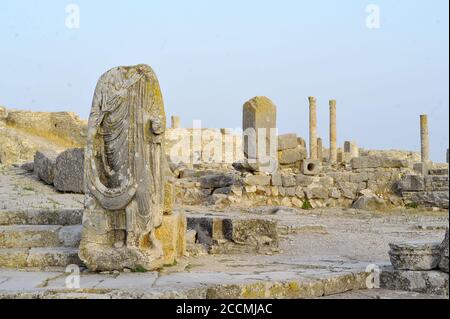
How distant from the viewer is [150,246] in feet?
18.2

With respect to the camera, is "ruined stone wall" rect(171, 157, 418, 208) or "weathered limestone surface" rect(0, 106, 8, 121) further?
"weathered limestone surface" rect(0, 106, 8, 121)

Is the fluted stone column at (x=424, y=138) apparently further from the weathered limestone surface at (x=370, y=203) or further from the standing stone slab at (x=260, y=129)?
the weathered limestone surface at (x=370, y=203)

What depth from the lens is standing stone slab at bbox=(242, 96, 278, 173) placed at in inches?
662

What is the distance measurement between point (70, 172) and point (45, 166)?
1189 mm

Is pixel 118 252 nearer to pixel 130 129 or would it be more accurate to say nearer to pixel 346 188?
pixel 130 129

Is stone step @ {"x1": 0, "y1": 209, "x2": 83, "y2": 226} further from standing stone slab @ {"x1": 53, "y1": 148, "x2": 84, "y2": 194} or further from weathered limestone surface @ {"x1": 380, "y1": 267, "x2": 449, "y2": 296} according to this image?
standing stone slab @ {"x1": 53, "y1": 148, "x2": 84, "y2": 194}

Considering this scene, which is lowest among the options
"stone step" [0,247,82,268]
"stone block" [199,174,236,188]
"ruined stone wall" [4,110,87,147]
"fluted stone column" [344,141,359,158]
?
"stone step" [0,247,82,268]

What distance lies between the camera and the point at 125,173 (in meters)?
5.59

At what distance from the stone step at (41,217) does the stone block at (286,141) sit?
36.4 ft

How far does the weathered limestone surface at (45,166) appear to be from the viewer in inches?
473

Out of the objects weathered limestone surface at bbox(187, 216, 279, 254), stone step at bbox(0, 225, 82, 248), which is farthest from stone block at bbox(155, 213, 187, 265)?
weathered limestone surface at bbox(187, 216, 279, 254)

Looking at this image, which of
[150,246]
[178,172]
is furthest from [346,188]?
[150,246]

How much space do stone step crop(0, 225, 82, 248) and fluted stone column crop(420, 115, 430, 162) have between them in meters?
25.1

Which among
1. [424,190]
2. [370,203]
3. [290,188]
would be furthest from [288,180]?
[424,190]
